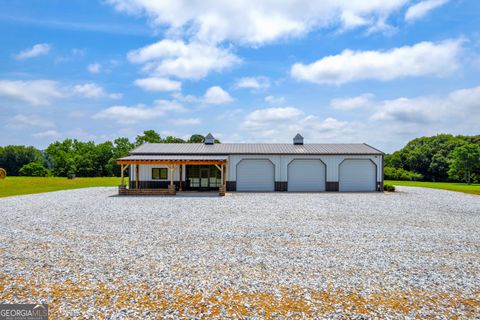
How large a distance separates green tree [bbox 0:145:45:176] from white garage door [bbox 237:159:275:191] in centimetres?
7234

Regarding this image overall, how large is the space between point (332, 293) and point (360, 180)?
21.2 meters

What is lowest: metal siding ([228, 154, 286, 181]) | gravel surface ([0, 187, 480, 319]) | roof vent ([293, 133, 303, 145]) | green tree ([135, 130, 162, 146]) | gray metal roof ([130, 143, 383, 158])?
gravel surface ([0, 187, 480, 319])

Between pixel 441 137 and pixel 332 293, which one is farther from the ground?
pixel 441 137

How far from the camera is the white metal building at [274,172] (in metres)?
23.8

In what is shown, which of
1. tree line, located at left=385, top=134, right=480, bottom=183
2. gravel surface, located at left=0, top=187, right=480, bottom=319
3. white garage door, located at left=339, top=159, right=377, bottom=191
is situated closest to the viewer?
gravel surface, located at left=0, top=187, right=480, bottom=319

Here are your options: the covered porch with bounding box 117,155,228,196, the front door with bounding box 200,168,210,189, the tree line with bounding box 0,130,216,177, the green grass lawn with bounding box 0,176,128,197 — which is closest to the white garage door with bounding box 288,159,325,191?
the covered porch with bounding box 117,155,228,196

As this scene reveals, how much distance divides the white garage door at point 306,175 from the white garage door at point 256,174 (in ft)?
5.13

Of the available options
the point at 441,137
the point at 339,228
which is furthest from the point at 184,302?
the point at 441,137

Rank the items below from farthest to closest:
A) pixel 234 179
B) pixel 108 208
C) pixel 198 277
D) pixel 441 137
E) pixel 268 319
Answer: pixel 441 137, pixel 234 179, pixel 108 208, pixel 198 277, pixel 268 319

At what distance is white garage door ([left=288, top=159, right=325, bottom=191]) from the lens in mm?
24141

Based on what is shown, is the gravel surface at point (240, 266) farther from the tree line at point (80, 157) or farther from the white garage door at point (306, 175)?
the tree line at point (80, 157)

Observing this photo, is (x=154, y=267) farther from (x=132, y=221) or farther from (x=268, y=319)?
(x=132, y=221)

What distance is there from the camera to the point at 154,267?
6.07 metres

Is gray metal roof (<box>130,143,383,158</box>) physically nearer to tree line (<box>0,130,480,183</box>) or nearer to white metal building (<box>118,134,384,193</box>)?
white metal building (<box>118,134,384,193</box>)
